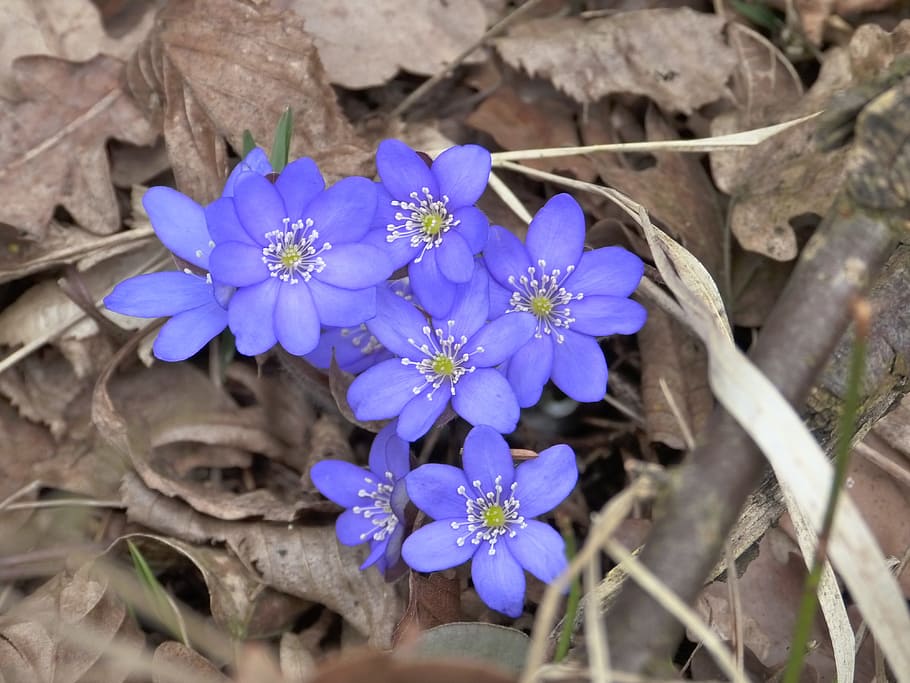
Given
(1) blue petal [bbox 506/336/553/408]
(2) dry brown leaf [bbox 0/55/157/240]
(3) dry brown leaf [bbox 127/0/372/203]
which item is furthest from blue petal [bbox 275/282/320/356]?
(2) dry brown leaf [bbox 0/55/157/240]

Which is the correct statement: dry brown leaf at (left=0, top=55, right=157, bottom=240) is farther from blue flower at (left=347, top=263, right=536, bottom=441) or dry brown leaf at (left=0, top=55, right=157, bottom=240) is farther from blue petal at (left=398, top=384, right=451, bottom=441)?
blue petal at (left=398, top=384, right=451, bottom=441)

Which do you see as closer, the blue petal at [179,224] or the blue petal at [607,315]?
the blue petal at [607,315]

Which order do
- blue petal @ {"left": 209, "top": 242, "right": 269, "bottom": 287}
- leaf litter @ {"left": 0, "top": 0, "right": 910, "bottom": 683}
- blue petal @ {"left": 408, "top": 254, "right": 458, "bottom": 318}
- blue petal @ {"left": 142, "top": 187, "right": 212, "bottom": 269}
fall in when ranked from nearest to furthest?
blue petal @ {"left": 209, "top": 242, "right": 269, "bottom": 287} < blue petal @ {"left": 408, "top": 254, "right": 458, "bottom": 318} < blue petal @ {"left": 142, "top": 187, "right": 212, "bottom": 269} < leaf litter @ {"left": 0, "top": 0, "right": 910, "bottom": 683}

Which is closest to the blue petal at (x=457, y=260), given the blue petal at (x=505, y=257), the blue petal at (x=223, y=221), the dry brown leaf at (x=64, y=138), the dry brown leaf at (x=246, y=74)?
the blue petal at (x=505, y=257)

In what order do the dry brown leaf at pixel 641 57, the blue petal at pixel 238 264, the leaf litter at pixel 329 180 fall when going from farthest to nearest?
the dry brown leaf at pixel 641 57, the leaf litter at pixel 329 180, the blue petal at pixel 238 264

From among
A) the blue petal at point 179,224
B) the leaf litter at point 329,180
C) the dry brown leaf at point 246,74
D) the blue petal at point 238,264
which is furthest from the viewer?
the dry brown leaf at point 246,74

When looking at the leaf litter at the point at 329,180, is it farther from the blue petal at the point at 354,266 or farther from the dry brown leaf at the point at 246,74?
the blue petal at the point at 354,266

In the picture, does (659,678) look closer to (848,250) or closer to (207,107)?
(848,250)
